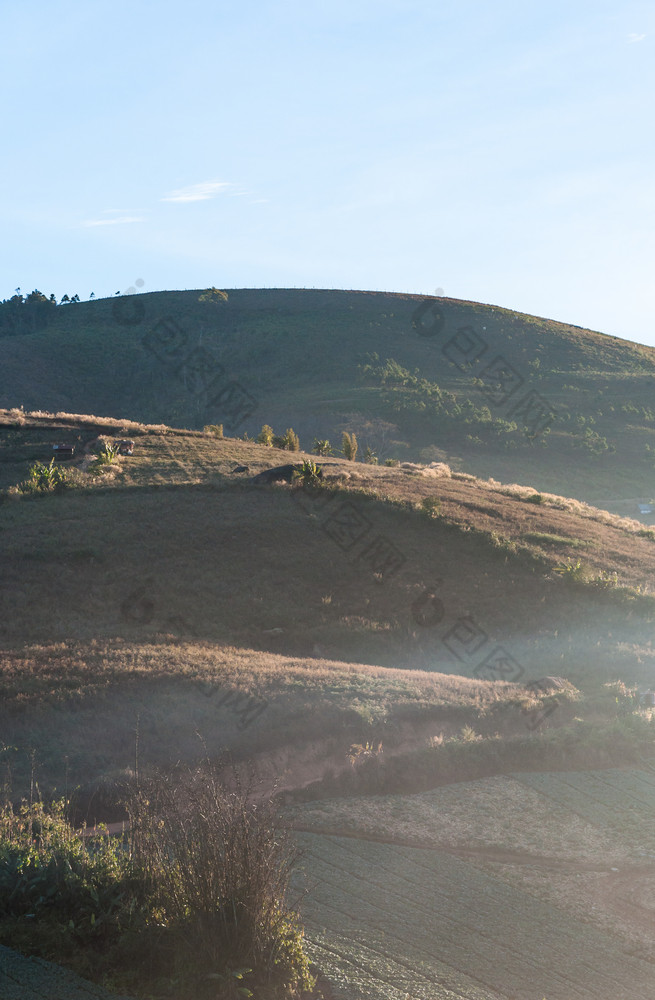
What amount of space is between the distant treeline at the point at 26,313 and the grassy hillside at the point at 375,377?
2407 millimetres

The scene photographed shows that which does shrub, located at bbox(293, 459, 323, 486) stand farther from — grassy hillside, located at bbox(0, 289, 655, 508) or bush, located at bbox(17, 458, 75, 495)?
grassy hillside, located at bbox(0, 289, 655, 508)

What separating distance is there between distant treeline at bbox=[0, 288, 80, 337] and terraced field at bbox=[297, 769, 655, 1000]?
108222mm

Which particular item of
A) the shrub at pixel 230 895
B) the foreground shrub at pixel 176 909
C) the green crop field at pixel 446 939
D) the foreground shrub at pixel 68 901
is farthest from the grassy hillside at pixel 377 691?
the foreground shrub at pixel 68 901

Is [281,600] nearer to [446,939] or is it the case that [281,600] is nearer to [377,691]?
[377,691]

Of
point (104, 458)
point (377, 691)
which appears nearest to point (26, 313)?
point (104, 458)

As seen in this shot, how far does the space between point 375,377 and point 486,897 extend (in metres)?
77.0

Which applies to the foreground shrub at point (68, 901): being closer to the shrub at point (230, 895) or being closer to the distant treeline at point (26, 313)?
the shrub at point (230, 895)

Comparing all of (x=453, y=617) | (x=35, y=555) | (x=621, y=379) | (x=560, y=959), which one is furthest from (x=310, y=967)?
(x=621, y=379)

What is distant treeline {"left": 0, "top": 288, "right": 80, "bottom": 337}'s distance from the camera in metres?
107

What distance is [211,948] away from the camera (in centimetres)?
514

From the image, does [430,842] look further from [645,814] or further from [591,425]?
[591,425]

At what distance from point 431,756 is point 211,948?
533 centimetres

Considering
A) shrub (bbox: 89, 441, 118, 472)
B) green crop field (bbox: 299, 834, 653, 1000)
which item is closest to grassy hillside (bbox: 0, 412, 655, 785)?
shrub (bbox: 89, 441, 118, 472)

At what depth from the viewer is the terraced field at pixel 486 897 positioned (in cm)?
556
